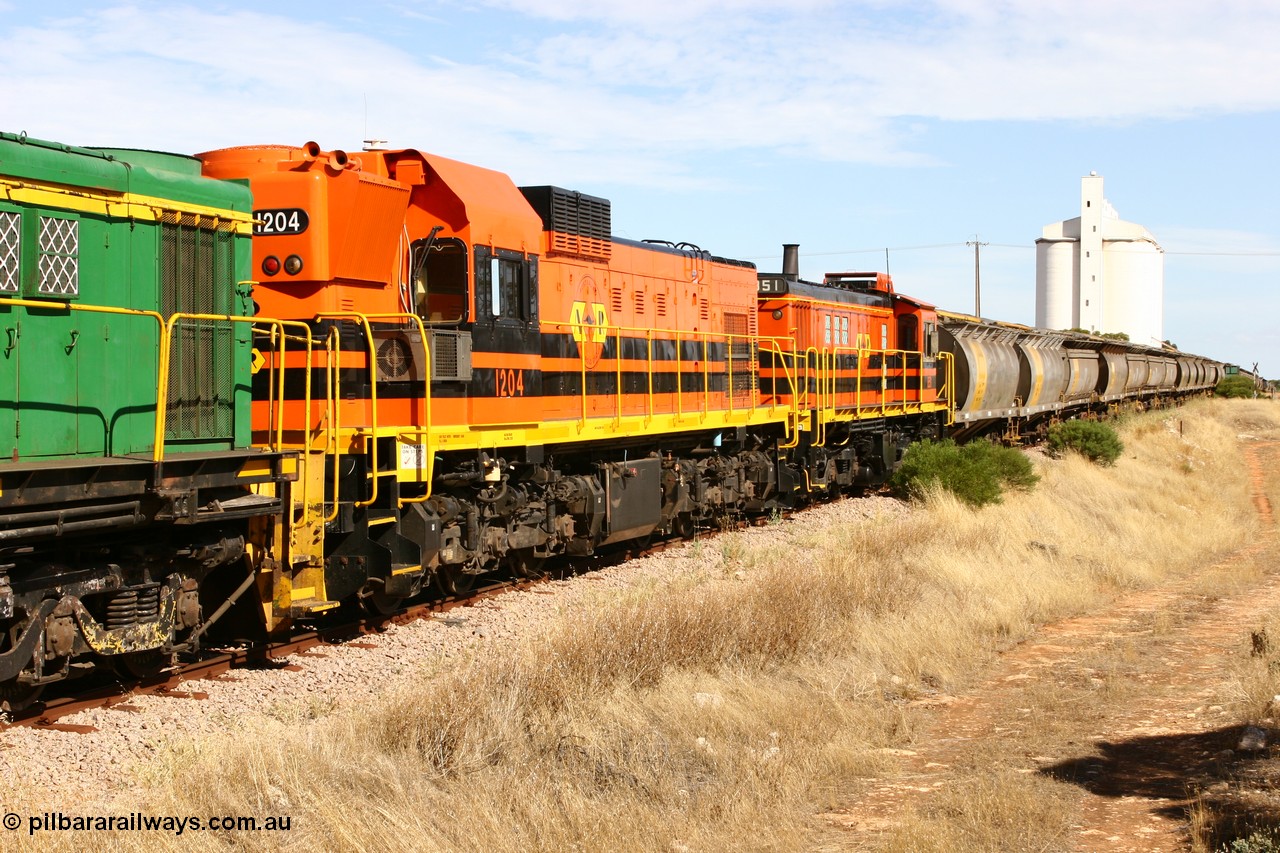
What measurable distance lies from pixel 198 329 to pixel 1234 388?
77.9 meters

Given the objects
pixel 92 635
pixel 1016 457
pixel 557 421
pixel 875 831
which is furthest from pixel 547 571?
pixel 1016 457

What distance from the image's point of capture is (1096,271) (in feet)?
303

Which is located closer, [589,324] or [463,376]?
[463,376]

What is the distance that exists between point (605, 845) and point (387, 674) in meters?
3.81

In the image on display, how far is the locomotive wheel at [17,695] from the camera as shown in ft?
24.3

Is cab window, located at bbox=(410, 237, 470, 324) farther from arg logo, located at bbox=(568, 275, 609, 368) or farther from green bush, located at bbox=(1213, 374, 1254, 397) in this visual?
green bush, located at bbox=(1213, 374, 1254, 397)

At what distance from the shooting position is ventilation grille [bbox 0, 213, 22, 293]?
23.6 ft

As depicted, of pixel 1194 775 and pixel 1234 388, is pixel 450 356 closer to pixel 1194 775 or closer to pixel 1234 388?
pixel 1194 775

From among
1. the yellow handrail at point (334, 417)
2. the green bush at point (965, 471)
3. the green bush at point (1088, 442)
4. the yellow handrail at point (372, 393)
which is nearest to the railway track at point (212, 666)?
the yellow handrail at point (334, 417)

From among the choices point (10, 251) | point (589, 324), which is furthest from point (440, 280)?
point (10, 251)

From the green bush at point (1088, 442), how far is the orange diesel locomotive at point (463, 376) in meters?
15.4

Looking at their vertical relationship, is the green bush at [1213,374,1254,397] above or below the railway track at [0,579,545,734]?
above

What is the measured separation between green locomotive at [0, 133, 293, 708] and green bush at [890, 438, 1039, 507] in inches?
557

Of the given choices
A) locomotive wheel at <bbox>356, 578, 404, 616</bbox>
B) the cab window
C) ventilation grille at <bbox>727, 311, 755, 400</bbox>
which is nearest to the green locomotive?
locomotive wheel at <bbox>356, 578, 404, 616</bbox>
